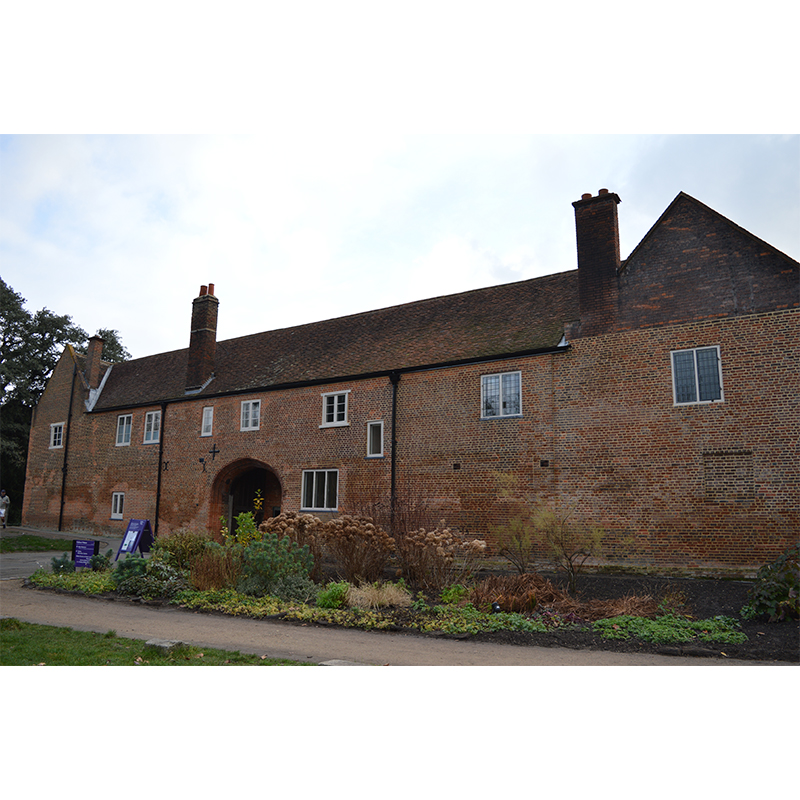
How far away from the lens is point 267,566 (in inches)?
451

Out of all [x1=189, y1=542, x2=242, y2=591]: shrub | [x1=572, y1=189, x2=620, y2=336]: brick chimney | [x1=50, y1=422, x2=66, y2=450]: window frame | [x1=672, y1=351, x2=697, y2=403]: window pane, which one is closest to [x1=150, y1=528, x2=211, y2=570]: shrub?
[x1=189, y1=542, x2=242, y2=591]: shrub

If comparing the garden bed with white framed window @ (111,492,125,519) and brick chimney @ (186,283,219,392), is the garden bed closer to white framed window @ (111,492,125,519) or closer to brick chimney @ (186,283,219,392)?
brick chimney @ (186,283,219,392)

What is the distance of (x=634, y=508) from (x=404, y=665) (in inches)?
364

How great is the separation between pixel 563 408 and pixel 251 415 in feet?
39.0

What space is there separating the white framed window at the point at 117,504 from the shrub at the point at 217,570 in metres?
15.5

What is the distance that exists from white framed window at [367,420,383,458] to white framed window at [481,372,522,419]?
3.66m

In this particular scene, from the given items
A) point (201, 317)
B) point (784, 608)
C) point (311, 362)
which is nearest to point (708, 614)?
point (784, 608)

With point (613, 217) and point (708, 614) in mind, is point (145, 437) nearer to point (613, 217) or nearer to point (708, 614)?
point (613, 217)

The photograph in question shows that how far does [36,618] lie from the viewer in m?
9.49

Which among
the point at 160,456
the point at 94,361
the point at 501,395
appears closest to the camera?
the point at 501,395

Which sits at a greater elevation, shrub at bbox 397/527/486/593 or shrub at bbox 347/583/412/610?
shrub at bbox 397/527/486/593

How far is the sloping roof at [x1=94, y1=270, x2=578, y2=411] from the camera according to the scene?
686 inches

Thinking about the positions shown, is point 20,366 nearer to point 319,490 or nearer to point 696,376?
point 319,490

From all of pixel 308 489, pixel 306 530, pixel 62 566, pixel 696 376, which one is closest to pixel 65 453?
pixel 308 489
